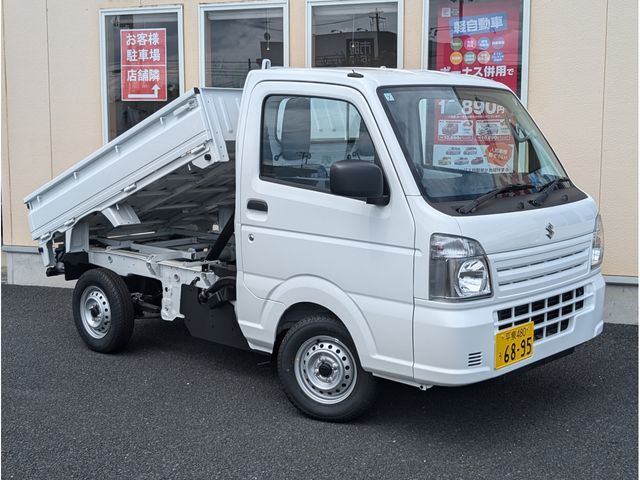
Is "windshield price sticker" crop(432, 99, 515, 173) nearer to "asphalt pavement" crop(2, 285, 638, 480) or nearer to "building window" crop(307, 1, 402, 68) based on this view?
"asphalt pavement" crop(2, 285, 638, 480)

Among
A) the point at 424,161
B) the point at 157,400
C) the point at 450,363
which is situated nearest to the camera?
the point at 450,363

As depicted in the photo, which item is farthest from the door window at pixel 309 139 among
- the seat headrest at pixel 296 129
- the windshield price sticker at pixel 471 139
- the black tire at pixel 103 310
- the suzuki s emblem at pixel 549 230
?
the black tire at pixel 103 310

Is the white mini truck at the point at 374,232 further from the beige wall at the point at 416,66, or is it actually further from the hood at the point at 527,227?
the beige wall at the point at 416,66

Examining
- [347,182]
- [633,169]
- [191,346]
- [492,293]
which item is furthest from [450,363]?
[633,169]

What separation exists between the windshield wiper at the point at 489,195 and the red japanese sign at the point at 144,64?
17.1 feet

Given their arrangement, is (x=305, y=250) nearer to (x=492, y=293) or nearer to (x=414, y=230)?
(x=414, y=230)

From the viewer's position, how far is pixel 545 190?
200 inches

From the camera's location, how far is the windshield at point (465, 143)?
4777mm

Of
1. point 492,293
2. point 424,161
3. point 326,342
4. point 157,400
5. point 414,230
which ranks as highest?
point 424,161

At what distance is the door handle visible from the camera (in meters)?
5.27

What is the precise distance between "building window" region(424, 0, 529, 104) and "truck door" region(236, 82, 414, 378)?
3132 mm

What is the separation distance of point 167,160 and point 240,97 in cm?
71

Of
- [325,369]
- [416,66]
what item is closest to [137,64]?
[416,66]

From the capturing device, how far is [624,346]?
681 centimetres
